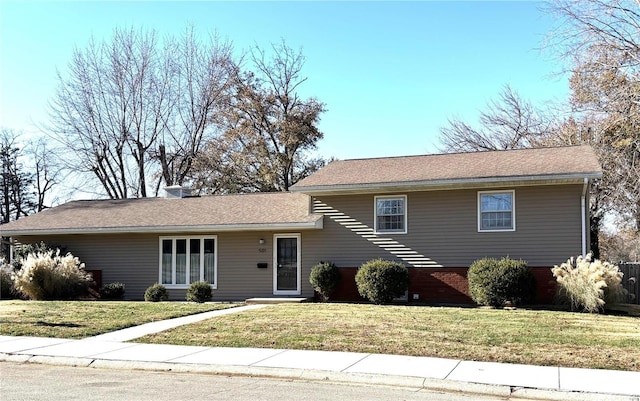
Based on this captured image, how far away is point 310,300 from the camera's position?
19.9 m

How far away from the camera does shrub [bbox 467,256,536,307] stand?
54.8 feet

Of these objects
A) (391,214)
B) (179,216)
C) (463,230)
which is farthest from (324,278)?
(179,216)

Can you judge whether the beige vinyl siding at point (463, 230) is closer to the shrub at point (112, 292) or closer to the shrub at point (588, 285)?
the shrub at point (588, 285)

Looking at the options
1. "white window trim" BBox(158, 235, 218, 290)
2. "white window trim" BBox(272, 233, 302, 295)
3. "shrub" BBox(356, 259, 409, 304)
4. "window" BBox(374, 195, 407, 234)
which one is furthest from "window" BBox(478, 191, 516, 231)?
"white window trim" BBox(158, 235, 218, 290)

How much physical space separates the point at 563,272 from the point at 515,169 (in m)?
3.40

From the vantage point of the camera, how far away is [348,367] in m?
9.27

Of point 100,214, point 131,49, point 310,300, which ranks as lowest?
point 310,300

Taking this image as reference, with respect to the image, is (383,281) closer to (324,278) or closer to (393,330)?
(324,278)

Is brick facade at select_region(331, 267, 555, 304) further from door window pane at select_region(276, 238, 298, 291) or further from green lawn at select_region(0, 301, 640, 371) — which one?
door window pane at select_region(276, 238, 298, 291)

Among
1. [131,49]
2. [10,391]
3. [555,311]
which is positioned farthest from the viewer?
[131,49]

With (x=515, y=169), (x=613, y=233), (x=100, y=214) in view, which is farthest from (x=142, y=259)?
(x=613, y=233)

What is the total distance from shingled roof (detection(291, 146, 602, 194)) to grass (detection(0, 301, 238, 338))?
5565 millimetres

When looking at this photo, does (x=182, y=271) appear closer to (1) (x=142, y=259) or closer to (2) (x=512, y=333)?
(1) (x=142, y=259)

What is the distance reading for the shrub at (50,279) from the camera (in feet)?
66.5
